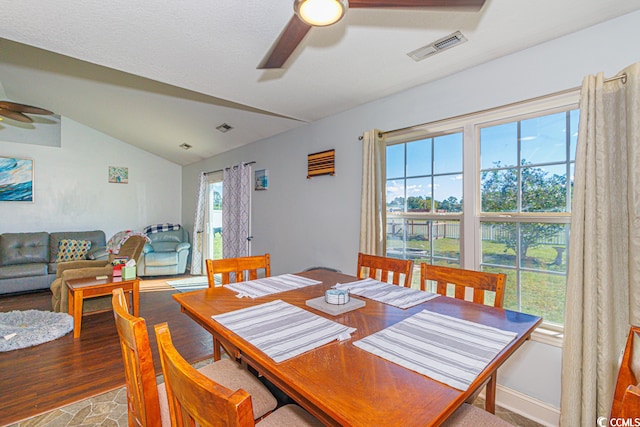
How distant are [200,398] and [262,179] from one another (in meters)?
4.01

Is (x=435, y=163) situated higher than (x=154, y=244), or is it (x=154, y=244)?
(x=435, y=163)

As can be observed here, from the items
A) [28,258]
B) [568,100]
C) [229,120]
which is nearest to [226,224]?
[229,120]

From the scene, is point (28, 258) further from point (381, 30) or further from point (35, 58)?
point (381, 30)

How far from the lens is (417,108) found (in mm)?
2572

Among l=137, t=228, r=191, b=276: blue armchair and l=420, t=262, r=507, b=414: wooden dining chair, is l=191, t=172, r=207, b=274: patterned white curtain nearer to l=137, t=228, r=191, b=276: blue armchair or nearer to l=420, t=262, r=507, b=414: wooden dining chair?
l=137, t=228, r=191, b=276: blue armchair

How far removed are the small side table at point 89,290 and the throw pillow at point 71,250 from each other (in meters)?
2.14

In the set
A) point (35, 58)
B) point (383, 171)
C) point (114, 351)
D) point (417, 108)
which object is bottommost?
point (114, 351)

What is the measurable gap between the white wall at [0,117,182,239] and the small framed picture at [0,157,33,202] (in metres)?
0.09

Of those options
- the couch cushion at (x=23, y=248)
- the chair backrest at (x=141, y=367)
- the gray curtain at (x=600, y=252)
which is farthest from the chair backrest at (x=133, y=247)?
the gray curtain at (x=600, y=252)

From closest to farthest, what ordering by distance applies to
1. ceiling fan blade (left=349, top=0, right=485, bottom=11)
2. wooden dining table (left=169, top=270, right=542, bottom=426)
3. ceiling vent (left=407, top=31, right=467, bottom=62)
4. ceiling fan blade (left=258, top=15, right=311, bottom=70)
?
wooden dining table (left=169, top=270, right=542, bottom=426), ceiling fan blade (left=349, top=0, right=485, bottom=11), ceiling fan blade (left=258, top=15, right=311, bottom=70), ceiling vent (left=407, top=31, right=467, bottom=62)

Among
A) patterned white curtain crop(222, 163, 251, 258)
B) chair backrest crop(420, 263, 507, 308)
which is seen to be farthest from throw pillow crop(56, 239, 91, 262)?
chair backrest crop(420, 263, 507, 308)

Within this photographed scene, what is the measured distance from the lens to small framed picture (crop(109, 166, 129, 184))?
20.2 ft

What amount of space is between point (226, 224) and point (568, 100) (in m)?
4.78

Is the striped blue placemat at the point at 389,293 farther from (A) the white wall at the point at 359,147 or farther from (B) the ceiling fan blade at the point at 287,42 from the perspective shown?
(B) the ceiling fan blade at the point at 287,42
